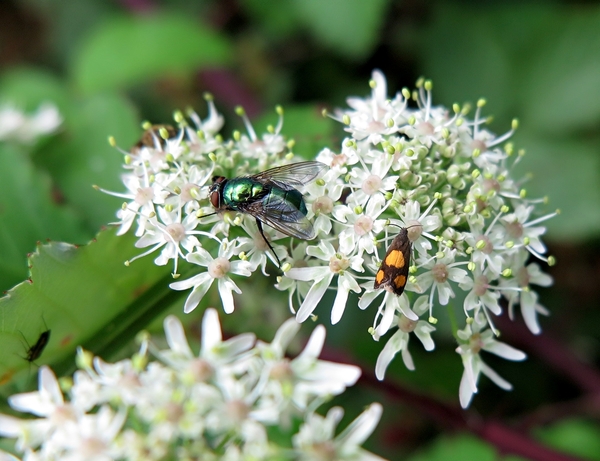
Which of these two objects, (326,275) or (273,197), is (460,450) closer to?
(326,275)

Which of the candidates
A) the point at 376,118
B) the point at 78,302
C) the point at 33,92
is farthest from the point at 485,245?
the point at 33,92

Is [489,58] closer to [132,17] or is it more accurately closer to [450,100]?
[450,100]

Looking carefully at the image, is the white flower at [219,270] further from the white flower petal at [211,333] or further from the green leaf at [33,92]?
the green leaf at [33,92]

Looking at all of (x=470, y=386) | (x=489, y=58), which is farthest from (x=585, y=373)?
(x=489, y=58)

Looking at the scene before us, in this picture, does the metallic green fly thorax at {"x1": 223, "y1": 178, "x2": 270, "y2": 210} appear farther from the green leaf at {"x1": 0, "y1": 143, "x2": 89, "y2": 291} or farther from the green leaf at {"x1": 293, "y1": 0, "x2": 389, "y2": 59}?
the green leaf at {"x1": 293, "y1": 0, "x2": 389, "y2": 59}

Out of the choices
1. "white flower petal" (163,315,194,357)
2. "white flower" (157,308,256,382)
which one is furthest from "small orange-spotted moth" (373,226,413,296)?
"white flower petal" (163,315,194,357)

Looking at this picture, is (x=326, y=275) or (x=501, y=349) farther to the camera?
(x=501, y=349)

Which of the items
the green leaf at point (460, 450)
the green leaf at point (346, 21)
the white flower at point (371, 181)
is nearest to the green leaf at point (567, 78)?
the green leaf at point (346, 21)
